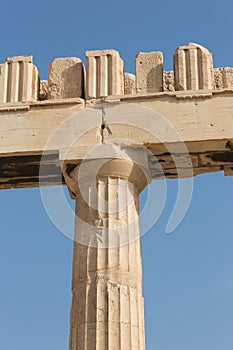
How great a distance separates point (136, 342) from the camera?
16.2 m

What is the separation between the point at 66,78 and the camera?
19.0 m

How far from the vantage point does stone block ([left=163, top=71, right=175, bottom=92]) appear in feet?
61.5

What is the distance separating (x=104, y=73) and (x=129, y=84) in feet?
2.17

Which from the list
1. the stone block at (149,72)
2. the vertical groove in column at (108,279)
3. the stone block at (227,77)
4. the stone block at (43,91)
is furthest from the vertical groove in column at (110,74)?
the stone block at (227,77)

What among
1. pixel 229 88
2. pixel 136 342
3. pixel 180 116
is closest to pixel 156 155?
pixel 180 116

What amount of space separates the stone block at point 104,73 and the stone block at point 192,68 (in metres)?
1.33

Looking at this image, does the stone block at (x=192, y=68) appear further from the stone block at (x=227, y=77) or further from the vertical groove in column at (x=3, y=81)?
the vertical groove in column at (x=3, y=81)

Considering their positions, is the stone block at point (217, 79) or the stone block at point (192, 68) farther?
the stone block at point (217, 79)

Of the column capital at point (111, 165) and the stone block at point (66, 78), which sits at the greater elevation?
the stone block at point (66, 78)

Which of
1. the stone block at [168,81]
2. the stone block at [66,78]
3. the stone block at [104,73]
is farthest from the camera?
the stone block at [66,78]

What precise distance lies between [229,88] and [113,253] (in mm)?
4664

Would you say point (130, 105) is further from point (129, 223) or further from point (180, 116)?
point (129, 223)

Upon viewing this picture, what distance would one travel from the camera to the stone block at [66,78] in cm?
1884

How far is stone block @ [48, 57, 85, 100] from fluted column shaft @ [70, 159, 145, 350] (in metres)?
2.28
